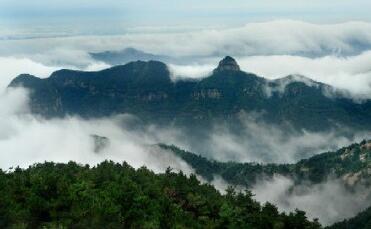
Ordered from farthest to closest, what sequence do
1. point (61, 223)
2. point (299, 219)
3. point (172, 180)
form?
point (172, 180) < point (299, 219) < point (61, 223)

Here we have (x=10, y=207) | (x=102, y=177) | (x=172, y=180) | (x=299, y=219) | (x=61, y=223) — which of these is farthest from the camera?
(x=172, y=180)

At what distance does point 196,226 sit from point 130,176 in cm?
3328

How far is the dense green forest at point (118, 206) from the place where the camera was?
285 feet

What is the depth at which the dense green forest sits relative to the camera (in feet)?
285

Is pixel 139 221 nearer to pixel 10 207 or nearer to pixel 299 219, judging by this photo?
pixel 10 207

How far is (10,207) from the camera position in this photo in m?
88.6

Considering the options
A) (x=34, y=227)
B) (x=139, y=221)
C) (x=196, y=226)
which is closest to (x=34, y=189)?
(x=34, y=227)

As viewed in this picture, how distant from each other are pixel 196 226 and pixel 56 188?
24.2 meters

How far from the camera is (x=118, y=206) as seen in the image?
9281cm

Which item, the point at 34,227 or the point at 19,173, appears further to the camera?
the point at 19,173

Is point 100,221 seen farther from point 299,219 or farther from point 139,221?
point 299,219

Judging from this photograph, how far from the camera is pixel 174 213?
96875mm

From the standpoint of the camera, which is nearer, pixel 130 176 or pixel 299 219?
pixel 299 219

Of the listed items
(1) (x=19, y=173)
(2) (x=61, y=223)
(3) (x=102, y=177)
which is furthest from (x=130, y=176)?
(2) (x=61, y=223)
